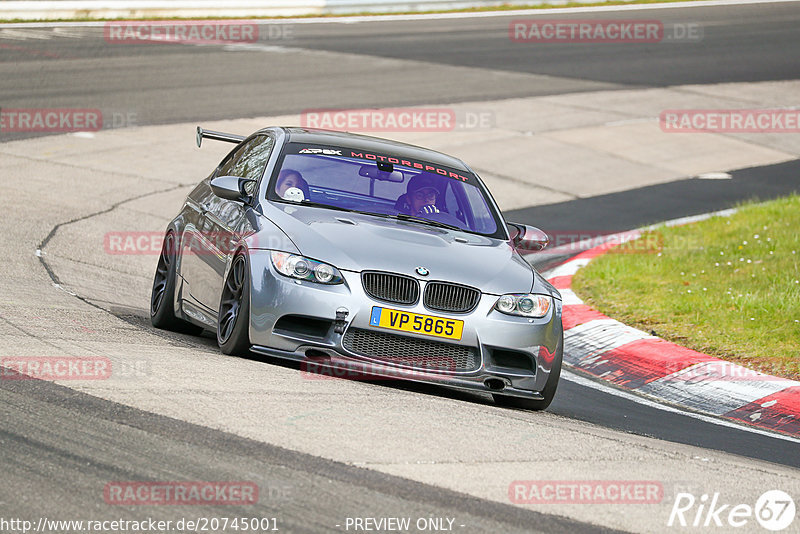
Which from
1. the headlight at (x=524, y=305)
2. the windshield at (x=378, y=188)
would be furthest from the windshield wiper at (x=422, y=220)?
the headlight at (x=524, y=305)

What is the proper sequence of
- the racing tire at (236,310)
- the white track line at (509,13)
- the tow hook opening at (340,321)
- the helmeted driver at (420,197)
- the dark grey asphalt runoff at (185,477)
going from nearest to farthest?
the dark grey asphalt runoff at (185,477) < the tow hook opening at (340,321) < the racing tire at (236,310) < the helmeted driver at (420,197) < the white track line at (509,13)

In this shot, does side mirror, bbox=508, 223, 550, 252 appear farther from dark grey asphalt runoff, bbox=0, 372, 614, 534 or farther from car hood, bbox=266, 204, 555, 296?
dark grey asphalt runoff, bbox=0, 372, 614, 534

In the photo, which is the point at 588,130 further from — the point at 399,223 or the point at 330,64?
the point at 399,223

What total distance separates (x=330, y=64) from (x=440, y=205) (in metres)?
16.8

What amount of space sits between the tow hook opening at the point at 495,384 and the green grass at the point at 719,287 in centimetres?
247

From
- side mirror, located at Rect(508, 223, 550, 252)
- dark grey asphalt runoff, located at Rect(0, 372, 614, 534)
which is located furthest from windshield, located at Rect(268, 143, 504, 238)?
dark grey asphalt runoff, located at Rect(0, 372, 614, 534)

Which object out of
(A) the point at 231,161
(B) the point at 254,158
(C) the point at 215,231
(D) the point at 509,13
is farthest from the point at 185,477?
(D) the point at 509,13

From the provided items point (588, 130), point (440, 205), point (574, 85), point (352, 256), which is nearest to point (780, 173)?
point (588, 130)

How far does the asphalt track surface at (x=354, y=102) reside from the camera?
4812 mm

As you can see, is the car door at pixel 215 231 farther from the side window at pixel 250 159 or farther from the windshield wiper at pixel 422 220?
the windshield wiper at pixel 422 220

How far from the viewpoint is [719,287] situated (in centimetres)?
1097

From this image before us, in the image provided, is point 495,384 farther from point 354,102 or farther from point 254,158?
point 354,102

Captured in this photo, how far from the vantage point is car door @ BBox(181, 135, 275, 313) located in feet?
25.7

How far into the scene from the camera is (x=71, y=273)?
10289mm
